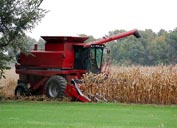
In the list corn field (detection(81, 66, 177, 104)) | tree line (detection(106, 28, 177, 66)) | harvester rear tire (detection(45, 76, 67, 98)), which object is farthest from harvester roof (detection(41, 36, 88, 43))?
tree line (detection(106, 28, 177, 66))

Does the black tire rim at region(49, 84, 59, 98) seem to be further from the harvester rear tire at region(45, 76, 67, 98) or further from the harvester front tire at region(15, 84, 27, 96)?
the harvester front tire at region(15, 84, 27, 96)

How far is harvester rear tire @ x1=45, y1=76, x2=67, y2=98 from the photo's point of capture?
25.0 metres

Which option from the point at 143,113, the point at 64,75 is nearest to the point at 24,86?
the point at 64,75

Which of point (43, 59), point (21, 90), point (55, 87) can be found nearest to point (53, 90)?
point (55, 87)

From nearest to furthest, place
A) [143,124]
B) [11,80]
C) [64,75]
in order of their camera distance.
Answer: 1. [143,124]
2. [64,75]
3. [11,80]

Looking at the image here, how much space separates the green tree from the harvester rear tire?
2731 mm

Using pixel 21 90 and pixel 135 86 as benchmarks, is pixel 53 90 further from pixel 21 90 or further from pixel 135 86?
pixel 135 86

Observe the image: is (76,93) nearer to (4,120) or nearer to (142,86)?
(142,86)

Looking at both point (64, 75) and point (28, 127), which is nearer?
point (28, 127)

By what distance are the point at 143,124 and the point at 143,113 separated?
365 cm

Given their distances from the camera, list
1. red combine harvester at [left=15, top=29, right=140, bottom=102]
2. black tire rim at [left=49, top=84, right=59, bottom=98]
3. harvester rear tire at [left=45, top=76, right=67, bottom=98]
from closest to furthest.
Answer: harvester rear tire at [left=45, top=76, right=67, bottom=98] → black tire rim at [left=49, top=84, right=59, bottom=98] → red combine harvester at [left=15, top=29, right=140, bottom=102]

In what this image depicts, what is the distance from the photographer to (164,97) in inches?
906

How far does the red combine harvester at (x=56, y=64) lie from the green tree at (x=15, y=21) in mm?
2715

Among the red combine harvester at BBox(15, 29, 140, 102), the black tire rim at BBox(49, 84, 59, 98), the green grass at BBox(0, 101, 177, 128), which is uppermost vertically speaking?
the red combine harvester at BBox(15, 29, 140, 102)
